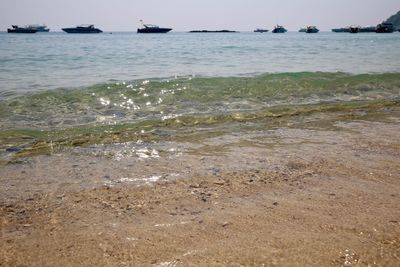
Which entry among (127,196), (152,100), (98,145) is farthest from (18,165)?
(152,100)

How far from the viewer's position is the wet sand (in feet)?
7.93

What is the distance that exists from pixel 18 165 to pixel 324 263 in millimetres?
3709

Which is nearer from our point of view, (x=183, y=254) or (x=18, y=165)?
(x=183, y=254)

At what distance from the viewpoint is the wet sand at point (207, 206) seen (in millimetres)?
2418

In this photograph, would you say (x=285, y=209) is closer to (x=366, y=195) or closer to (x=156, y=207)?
(x=366, y=195)

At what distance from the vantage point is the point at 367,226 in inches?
107

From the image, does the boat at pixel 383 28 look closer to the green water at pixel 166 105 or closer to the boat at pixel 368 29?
the boat at pixel 368 29

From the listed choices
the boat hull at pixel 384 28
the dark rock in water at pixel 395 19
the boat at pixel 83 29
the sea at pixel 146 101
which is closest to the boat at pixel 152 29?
the boat at pixel 83 29

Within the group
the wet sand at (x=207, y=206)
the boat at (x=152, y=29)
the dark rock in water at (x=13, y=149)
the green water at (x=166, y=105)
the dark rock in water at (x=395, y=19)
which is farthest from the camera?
the dark rock in water at (x=395, y=19)

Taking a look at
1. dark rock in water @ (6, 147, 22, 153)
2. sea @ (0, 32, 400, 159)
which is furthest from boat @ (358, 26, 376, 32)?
dark rock in water @ (6, 147, 22, 153)

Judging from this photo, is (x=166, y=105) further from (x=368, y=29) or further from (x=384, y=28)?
(x=368, y=29)

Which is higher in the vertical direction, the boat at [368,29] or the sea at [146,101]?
the boat at [368,29]

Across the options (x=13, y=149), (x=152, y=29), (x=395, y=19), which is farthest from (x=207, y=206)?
(x=395, y=19)

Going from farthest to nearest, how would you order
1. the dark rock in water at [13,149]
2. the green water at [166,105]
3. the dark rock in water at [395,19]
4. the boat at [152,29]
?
the dark rock in water at [395,19] → the boat at [152,29] → the green water at [166,105] → the dark rock in water at [13,149]
